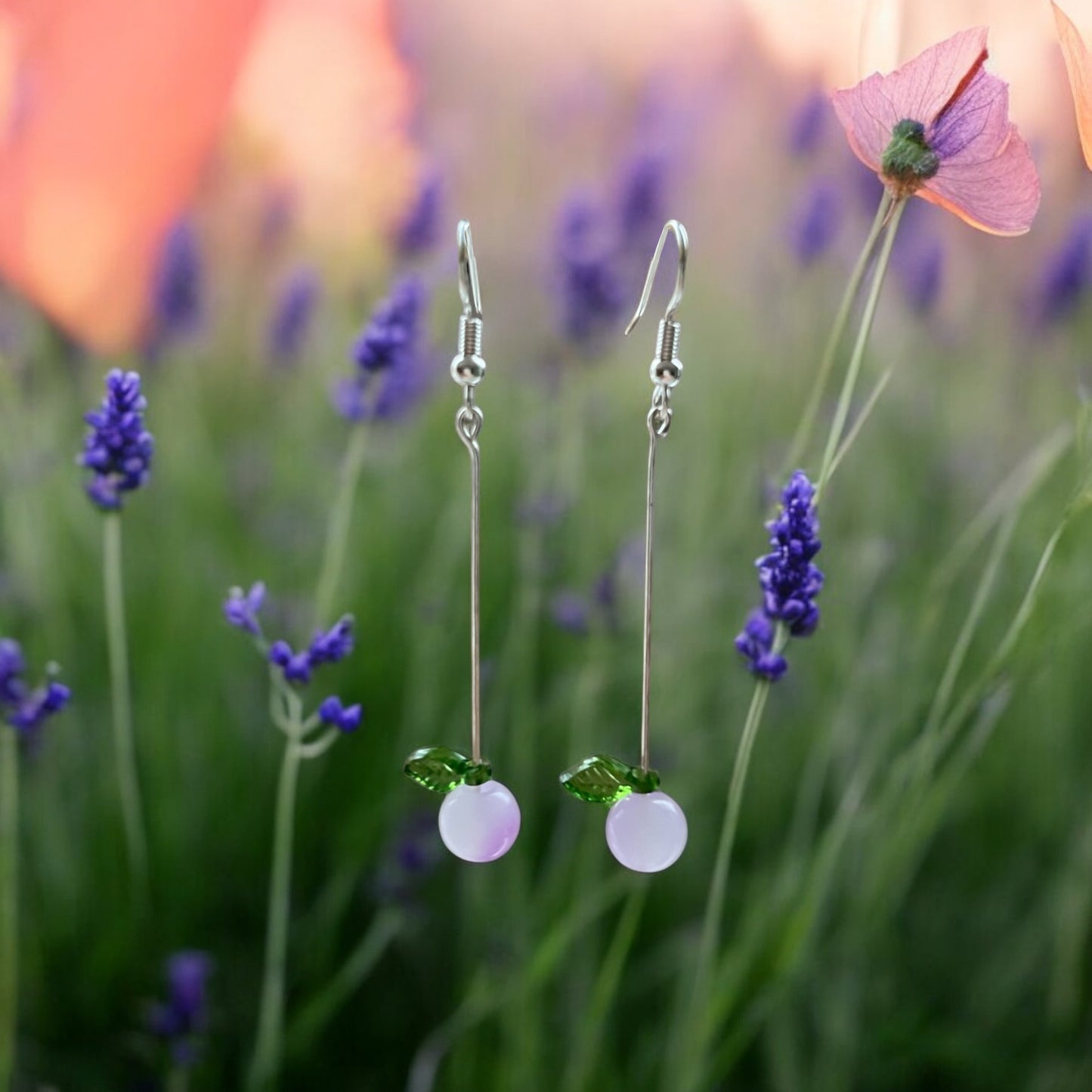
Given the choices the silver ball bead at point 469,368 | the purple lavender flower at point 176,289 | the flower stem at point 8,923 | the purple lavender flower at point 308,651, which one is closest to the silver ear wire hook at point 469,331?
the silver ball bead at point 469,368

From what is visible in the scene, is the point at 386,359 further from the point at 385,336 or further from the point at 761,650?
the point at 761,650

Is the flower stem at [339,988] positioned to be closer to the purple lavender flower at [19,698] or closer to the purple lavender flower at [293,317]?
the purple lavender flower at [19,698]

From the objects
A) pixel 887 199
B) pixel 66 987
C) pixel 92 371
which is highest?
pixel 92 371

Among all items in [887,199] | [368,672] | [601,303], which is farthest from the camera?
[368,672]

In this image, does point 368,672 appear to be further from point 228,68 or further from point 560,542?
point 228,68

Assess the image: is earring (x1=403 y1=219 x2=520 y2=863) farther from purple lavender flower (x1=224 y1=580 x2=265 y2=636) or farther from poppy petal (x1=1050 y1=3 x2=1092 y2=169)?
poppy petal (x1=1050 y1=3 x2=1092 y2=169)

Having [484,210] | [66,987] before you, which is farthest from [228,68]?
[66,987]
